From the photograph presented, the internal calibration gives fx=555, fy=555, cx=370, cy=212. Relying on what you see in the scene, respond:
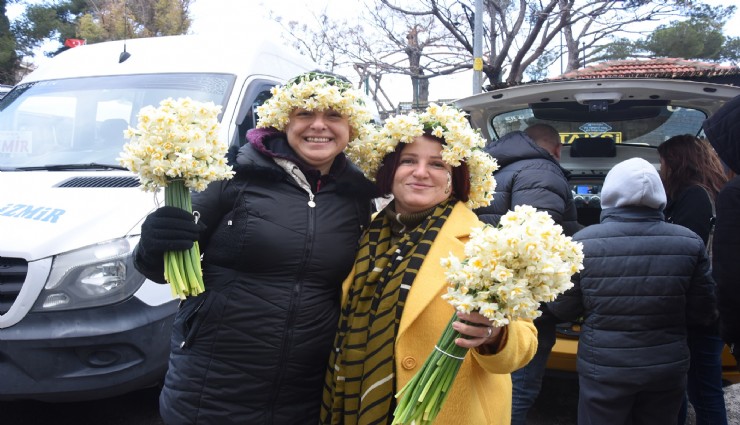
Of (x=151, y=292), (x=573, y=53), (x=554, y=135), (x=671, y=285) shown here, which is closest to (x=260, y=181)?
(x=151, y=292)

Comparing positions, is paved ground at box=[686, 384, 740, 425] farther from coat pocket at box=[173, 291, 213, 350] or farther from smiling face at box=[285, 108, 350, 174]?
coat pocket at box=[173, 291, 213, 350]

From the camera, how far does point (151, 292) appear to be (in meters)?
3.27

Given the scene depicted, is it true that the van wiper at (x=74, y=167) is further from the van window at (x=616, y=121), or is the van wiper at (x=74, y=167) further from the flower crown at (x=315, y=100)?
the van window at (x=616, y=121)

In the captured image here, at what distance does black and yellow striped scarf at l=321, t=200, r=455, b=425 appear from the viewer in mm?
2004

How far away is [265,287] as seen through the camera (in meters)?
2.17

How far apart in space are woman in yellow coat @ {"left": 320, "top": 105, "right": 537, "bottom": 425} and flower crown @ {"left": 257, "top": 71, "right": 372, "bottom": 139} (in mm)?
162

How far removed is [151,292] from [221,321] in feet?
4.32

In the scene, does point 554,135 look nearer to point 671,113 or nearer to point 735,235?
point 671,113

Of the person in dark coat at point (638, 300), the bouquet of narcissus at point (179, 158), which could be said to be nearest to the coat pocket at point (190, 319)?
the bouquet of narcissus at point (179, 158)

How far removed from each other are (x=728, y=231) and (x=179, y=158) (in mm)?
2109

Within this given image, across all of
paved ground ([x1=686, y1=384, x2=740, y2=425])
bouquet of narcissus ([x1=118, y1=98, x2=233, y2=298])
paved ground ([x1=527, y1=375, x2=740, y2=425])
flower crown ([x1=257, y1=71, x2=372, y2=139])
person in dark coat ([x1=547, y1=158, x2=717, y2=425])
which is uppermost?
flower crown ([x1=257, y1=71, x2=372, y2=139])

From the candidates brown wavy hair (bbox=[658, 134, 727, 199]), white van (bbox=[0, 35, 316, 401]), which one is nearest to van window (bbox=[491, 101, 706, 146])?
brown wavy hair (bbox=[658, 134, 727, 199])

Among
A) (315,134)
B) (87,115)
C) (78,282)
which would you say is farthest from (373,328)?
(87,115)

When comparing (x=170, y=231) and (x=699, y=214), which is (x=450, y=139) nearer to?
(x=170, y=231)
